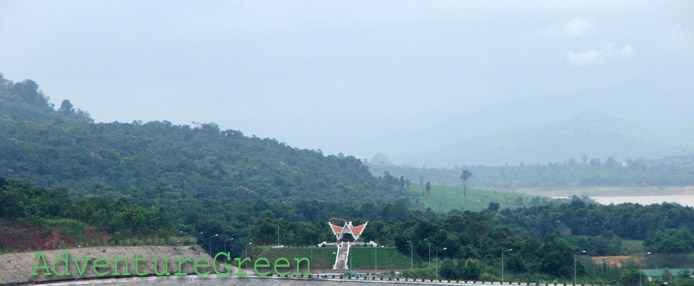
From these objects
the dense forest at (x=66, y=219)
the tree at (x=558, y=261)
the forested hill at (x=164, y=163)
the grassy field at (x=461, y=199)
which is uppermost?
the forested hill at (x=164, y=163)

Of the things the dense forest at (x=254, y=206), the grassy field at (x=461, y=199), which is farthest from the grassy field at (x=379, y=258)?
the grassy field at (x=461, y=199)

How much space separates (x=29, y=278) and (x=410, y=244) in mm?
29791

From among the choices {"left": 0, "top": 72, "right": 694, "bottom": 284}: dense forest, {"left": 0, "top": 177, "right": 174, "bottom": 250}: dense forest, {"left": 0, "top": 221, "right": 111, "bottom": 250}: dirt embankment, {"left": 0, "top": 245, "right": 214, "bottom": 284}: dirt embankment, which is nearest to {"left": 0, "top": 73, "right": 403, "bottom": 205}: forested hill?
{"left": 0, "top": 72, "right": 694, "bottom": 284}: dense forest

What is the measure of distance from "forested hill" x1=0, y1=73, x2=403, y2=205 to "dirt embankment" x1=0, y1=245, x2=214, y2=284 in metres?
25.7

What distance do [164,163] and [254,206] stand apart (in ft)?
110

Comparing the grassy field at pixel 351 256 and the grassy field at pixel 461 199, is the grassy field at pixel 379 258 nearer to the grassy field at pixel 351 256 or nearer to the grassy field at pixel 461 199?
the grassy field at pixel 351 256

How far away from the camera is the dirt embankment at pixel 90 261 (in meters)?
74.9

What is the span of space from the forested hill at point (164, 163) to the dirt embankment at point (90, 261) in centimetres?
2567

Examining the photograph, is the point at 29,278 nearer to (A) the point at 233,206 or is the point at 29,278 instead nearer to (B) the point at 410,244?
(B) the point at 410,244

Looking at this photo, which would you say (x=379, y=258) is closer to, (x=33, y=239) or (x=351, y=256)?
(x=351, y=256)

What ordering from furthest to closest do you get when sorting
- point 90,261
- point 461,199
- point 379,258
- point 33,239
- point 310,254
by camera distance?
point 461,199
point 310,254
point 379,258
point 33,239
point 90,261

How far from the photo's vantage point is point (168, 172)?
457 feet

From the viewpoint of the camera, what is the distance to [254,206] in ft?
374

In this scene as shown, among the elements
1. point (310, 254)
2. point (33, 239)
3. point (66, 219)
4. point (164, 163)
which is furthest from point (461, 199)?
point (33, 239)
